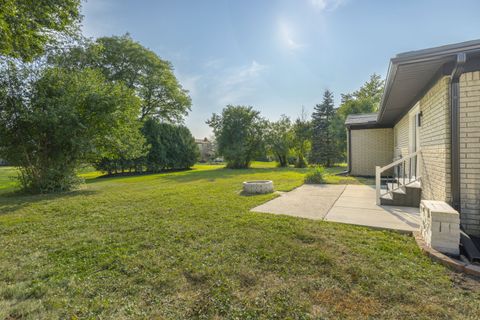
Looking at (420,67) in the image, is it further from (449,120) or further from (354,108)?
(354,108)

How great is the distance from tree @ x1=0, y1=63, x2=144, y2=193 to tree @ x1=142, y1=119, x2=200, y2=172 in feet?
32.0

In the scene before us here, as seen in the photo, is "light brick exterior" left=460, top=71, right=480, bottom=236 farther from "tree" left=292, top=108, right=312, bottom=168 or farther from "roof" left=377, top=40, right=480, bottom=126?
"tree" left=292, top=108, right=312, bottom=168

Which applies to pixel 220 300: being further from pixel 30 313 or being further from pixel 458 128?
pixel 458 128

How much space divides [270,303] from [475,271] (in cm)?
227

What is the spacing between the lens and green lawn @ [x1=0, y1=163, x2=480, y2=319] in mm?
1873

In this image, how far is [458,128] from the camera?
3295mm

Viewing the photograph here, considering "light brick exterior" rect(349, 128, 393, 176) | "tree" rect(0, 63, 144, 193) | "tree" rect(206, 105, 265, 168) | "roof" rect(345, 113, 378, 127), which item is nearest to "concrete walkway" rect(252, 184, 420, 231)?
"light brick exterior" rect(349, 128, 393, 176)

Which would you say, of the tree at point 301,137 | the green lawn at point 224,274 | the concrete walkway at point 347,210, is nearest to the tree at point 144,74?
the tree at point 301,137

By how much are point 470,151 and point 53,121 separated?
37.8 ft

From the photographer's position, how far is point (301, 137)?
965 inches

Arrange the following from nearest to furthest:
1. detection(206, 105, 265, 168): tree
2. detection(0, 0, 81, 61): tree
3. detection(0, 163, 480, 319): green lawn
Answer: detection(0, 163, 480, 319): green lawn, detection(0, 0, 81, 61): tree, detection(206, 105, 265, 168): tree

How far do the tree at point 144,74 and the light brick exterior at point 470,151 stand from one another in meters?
20.4

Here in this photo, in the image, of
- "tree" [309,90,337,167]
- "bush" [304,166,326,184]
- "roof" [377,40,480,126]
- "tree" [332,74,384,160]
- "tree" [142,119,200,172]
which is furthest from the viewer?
"tree" [332,74,384,160]

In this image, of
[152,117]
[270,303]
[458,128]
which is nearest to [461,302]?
[270,303]
